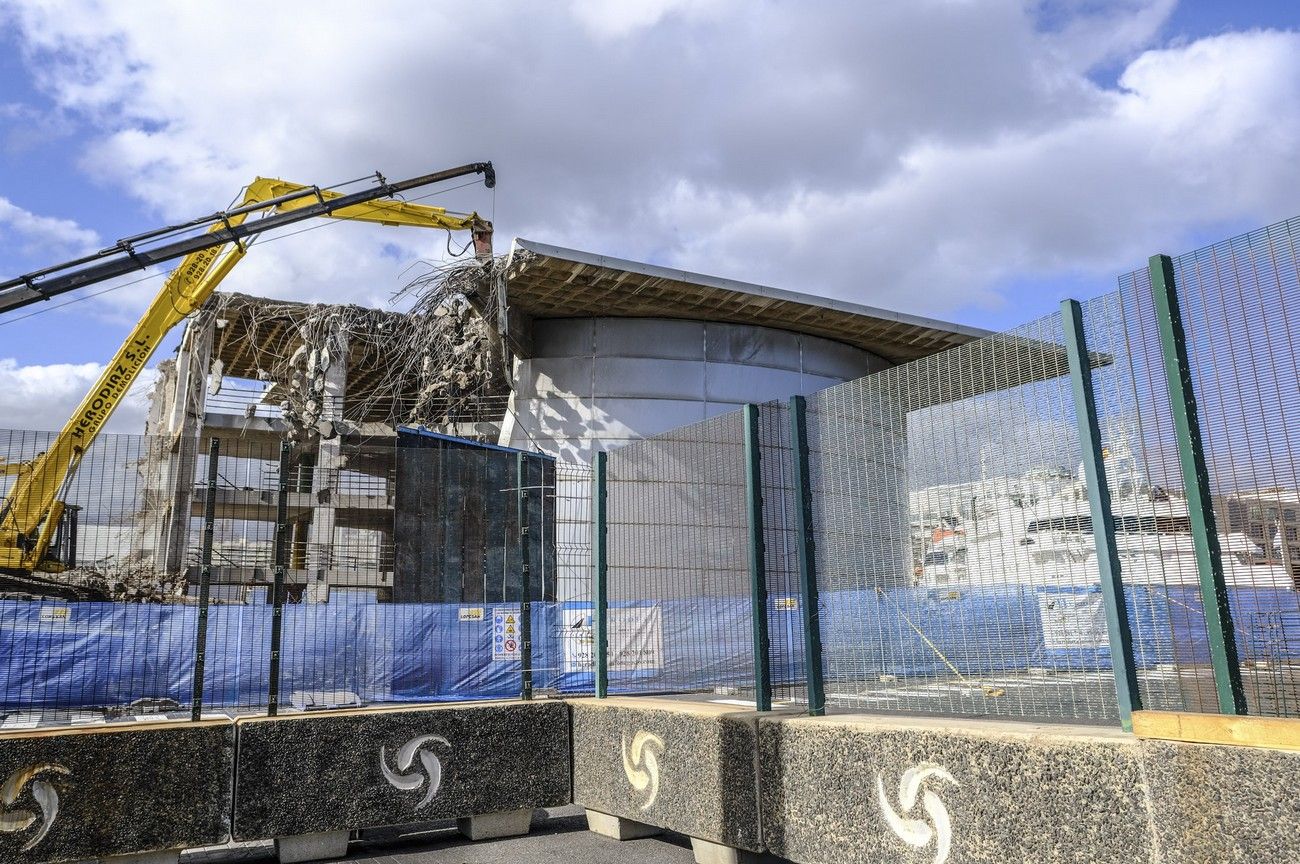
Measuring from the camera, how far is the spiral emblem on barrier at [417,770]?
7.58 m

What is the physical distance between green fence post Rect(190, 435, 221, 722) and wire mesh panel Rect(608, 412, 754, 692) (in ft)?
11.1

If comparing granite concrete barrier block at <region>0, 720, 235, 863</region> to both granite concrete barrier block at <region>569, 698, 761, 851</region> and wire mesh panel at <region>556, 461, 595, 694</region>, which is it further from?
wire mesh panel at <region>556, 461, 595, 694</region>

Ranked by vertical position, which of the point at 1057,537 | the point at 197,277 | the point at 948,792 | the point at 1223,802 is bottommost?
the point at 948,792

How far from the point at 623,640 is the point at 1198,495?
19.5ft

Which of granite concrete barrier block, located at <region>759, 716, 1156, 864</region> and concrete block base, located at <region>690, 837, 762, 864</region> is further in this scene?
concrete block base, located at <region>690, 837, 762, 864</region>

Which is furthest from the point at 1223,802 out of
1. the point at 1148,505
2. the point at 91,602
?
the point at 91,602

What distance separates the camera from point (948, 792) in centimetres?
484

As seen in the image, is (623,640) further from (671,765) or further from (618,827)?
(671,765)

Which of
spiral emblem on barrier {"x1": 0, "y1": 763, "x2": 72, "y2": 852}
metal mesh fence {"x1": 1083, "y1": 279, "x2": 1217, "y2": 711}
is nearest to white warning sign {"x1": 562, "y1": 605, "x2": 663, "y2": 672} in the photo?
spiral emblem on barrier {"x1": 0, "y1": 763, "x2": 72, "y2": 852}

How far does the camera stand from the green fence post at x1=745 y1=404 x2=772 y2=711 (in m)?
6.84

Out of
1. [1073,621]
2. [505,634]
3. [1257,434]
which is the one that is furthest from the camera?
[505,634]

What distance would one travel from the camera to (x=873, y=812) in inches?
209

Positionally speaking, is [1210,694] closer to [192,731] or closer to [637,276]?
[192,731]

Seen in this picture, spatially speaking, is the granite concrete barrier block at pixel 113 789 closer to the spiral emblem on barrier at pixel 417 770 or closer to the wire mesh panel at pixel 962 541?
the spiral emblem on barrier at pixel 417 770
